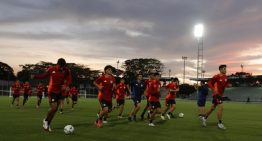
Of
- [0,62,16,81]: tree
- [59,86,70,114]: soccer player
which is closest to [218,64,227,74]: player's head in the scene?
[59,86,70,114]: soccer player

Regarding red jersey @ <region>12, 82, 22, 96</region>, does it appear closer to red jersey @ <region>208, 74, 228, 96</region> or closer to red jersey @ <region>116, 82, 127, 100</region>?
red jersey @ <region>116, 82, 127, 100</region>

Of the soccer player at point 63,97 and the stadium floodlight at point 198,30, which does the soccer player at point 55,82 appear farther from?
the stadium floodlight at point 198,30

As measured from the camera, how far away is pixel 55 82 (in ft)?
44.3

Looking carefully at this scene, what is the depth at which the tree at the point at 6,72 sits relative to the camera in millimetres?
142750

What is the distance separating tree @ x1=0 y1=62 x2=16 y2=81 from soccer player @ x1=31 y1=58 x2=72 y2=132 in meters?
134

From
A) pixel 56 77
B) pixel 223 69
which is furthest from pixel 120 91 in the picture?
pixel 56 77

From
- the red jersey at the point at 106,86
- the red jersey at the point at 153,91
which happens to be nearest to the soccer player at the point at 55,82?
the red jersey at the point at 106,86

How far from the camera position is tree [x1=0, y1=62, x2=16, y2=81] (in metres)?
143

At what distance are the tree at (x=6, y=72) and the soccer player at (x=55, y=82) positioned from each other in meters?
134

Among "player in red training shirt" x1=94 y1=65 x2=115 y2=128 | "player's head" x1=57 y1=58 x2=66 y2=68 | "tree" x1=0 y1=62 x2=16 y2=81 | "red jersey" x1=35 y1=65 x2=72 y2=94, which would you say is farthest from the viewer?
"tree" x1=0 y1=62 x2=16 y2=81

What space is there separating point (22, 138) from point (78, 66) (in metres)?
149

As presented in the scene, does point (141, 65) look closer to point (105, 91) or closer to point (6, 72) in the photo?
point (6, 72)

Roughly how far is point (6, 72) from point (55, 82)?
139m

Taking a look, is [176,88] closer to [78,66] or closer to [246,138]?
[246,138]
